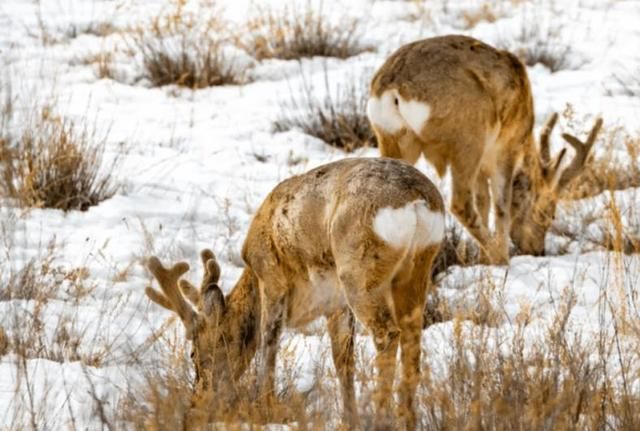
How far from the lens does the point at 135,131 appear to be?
1038 cm

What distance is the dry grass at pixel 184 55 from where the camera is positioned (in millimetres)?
11852

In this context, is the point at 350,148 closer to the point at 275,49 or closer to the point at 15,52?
the point at 275,49

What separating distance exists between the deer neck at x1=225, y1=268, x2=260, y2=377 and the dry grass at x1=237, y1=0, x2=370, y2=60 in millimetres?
6496

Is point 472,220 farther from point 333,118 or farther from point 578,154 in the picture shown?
point 333,118

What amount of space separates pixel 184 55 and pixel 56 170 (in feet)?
10.4

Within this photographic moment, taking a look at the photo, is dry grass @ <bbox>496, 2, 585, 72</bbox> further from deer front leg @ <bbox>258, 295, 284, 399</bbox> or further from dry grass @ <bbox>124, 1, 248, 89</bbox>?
deer front leg @ <bbox>258, 295, 284, 399</bbox>

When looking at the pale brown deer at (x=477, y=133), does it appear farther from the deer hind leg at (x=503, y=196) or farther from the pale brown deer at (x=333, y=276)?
the pale brown deer at (x=333, y=276)

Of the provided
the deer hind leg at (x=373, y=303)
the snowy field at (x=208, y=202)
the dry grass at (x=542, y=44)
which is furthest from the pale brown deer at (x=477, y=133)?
the dry grass at (x=542, y=44)

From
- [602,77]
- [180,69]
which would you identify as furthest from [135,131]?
[602,77]

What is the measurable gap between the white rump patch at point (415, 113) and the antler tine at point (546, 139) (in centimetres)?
153

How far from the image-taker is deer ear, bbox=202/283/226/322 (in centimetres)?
621

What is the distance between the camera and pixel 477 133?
8.33 m

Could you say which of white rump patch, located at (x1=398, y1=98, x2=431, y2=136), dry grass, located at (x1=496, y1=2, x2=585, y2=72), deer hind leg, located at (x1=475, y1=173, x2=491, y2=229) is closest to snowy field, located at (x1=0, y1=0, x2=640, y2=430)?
dry grass, located at (x1=496, y1=2, x2=585, y2=72)

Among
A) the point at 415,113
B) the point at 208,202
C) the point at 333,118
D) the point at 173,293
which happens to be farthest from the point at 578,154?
the point at 173,293
